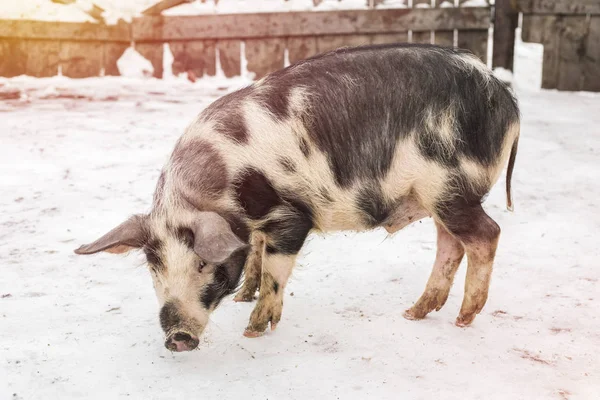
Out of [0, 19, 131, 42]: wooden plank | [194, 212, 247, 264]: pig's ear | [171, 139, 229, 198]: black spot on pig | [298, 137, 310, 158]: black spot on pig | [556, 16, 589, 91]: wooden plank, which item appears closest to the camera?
[194, 212, 247, 264]: pig's ear

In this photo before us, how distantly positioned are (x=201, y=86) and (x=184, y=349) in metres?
5.62

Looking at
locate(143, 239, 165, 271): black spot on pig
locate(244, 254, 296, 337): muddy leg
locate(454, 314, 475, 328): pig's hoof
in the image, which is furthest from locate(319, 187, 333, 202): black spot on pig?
locate(454, 314, 475, 328): pig's hoof

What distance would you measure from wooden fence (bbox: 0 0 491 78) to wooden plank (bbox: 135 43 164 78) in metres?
0.01

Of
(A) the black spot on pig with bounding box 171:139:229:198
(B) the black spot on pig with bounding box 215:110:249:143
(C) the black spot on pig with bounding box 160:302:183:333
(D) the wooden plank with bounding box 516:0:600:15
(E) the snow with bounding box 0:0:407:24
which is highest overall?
(D) the wooden plank with bounding box 516:0:600:15

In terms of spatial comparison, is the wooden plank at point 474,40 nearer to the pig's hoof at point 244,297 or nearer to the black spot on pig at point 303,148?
the pig's hoof at point 244,297

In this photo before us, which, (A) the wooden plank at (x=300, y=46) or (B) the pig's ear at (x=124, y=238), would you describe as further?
(A) the wooden plank at (x=300, y=46)

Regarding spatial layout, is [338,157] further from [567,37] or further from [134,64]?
[134,64]

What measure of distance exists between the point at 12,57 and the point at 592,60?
19.4 feet

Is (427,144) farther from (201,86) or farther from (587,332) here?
(201,86)

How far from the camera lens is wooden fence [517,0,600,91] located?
24.6ft

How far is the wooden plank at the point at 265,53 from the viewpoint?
815 centimetres

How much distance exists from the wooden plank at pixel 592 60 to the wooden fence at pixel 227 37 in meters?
0.98

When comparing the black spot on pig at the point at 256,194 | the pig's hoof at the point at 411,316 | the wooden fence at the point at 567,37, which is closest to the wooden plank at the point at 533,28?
the wooden fence at the point at 567,37

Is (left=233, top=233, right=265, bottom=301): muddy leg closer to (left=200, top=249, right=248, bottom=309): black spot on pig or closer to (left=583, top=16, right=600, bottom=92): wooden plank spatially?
(left=200, top=249, right=248, bottom=309): black spot on pig
